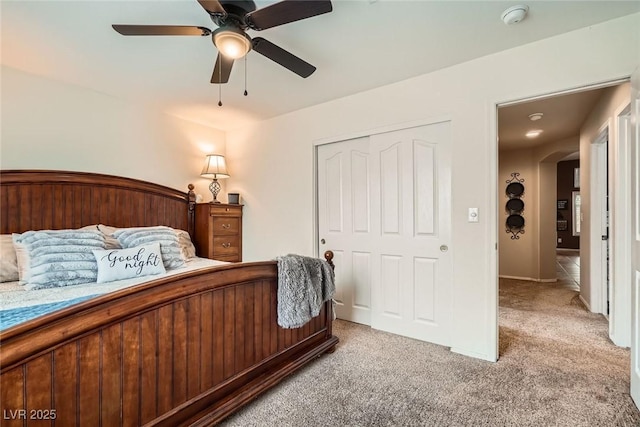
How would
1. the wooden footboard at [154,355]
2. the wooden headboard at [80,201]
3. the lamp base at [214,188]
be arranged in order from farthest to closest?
the lamp base at [214,188] → the wooden headboard at [80,201] → the wooden footboard at [154,355]

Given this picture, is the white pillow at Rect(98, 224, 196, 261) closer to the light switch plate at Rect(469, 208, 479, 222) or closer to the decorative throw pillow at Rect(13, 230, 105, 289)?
the decorative throw pillow at Rect(13, 230, 105, 289)

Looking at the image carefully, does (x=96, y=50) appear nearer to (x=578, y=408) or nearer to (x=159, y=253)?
(x=159, y=253)

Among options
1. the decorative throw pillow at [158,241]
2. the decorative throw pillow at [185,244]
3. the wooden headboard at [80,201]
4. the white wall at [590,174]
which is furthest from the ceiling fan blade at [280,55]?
the white wall at [590,174]

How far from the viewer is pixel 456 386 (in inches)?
79.7

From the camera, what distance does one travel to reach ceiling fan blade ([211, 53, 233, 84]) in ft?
6.50

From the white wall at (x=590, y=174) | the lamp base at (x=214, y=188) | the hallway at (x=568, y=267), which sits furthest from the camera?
the hallway at (x=568, y=267)

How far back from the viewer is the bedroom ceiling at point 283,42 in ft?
6.12

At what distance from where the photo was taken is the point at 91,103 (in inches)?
120

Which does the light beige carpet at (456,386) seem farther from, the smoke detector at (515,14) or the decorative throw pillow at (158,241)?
the smoke detector at (515,14)

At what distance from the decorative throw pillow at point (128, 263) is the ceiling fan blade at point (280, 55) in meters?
1.73

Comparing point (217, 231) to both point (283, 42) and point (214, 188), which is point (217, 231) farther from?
point (283, 42)

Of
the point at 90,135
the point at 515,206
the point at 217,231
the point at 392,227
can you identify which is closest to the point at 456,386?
the point at 392,227

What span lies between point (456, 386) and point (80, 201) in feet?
11.6

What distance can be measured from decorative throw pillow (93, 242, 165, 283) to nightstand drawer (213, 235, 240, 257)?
4.23 ft
